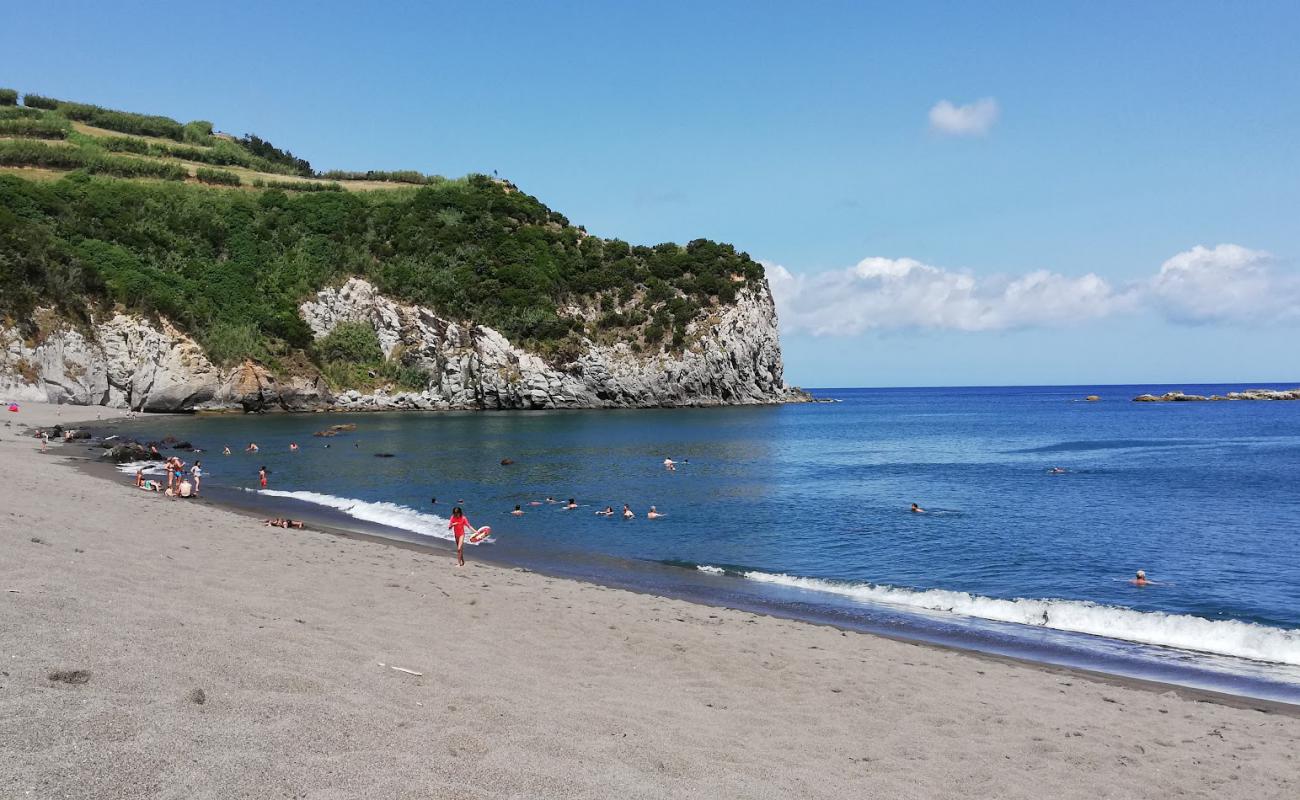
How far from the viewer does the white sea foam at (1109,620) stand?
14531 millimetres

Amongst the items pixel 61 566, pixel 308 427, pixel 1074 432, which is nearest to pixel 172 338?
pixel 308 427

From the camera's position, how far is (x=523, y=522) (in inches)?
1083

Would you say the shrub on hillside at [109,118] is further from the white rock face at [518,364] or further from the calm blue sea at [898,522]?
the calm blue sea at [898,522]

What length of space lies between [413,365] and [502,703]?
84548 mm

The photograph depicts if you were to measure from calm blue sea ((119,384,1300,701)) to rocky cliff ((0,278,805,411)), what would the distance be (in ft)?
41.9

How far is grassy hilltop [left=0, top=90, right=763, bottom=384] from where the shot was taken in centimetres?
7550

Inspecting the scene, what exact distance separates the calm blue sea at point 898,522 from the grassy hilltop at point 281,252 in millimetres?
21420

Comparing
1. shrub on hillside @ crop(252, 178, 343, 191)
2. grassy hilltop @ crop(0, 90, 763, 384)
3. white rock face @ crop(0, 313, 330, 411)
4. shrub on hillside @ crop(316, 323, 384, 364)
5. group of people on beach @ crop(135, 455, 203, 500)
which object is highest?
shrub on hillside @ crop(252, 178, 343, 191)

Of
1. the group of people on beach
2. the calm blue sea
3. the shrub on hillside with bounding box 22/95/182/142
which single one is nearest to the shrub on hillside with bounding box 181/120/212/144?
the shrub on hillside with bounding box 22/95/182/142

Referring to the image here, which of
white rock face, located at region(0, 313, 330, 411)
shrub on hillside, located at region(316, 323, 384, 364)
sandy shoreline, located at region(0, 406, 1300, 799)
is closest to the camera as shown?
sandy shoreline, located at region(0, 406, 1300, 799)

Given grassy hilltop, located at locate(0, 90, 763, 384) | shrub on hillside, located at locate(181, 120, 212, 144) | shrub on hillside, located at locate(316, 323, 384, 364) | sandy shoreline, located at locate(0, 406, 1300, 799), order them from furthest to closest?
shrub on hillside, located at locate(181, 120, 212, 144)
shrub on hillside, located at locate(316, 323, 384, 364)
grassy hilltop, located at locate(0, 90, 763, 384)
sandy shoreline, located at locate(0, 406, 1300, 799)

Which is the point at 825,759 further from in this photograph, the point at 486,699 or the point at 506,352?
the point at 506,352

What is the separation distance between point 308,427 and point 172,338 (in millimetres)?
23044

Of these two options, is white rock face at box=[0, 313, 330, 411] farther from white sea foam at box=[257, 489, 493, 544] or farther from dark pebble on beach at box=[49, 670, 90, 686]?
dark pebble on beach at box=[49, 670, 90, 686]
